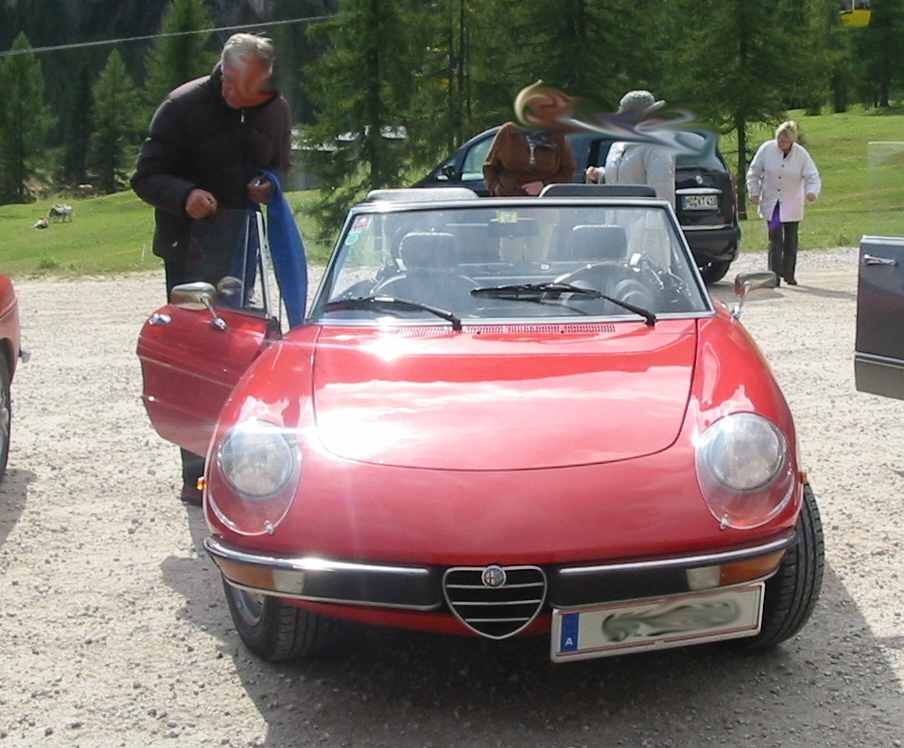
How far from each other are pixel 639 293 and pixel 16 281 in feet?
48.5

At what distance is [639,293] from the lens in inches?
181

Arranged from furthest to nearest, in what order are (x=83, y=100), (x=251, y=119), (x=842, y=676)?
(x=83, y=100) < (x=251, y=119) < (x=842, y=676)

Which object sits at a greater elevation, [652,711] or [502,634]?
[502,634]

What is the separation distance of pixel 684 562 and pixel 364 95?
29.3 m

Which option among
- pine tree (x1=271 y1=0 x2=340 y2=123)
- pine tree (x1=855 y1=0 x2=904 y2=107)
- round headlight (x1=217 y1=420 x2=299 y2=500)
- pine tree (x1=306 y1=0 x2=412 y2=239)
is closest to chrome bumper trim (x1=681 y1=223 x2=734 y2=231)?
round headlight (x1=217 y1=420 x2=299 y2=500)

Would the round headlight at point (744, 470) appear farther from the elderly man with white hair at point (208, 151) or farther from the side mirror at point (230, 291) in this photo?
the elderly man with white hair at point (208, 151)

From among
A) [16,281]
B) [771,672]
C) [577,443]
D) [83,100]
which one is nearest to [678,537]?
[577,443]

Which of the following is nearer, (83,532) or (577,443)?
(577,443)

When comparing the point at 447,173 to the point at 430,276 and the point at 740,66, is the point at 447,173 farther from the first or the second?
the point at 740,66

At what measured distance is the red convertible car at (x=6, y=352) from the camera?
19.7 feet

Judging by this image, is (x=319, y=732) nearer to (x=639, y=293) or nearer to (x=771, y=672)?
(x=771, y=672)

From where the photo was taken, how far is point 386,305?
4.50 metres

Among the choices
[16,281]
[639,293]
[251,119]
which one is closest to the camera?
[639,293]

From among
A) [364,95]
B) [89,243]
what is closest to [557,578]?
[364,95]
